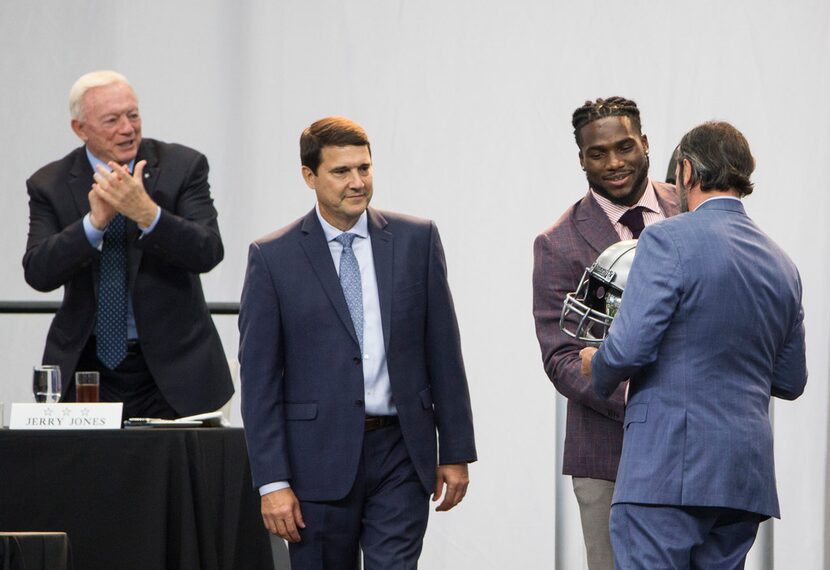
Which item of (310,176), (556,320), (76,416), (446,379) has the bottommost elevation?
(76,416)

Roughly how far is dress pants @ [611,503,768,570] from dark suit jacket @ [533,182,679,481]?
1.43 ft

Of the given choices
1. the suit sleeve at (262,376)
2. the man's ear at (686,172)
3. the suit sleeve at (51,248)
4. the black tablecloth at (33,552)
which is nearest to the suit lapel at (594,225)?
the man's ear at (686,172)

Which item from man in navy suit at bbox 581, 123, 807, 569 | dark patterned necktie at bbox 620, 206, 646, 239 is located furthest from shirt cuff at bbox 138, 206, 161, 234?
man in navy suit at bbox 581, 123, 807, 569

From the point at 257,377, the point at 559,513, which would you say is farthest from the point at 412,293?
the point at 559,513

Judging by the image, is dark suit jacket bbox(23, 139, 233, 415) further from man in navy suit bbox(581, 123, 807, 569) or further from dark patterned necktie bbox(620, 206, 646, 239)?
A: man in navy suit bbox(581, 123, 807, 569)

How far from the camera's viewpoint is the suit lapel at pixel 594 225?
320 centimetres

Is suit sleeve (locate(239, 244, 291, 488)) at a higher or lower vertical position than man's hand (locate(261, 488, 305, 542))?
higher

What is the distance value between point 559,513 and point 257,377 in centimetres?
155

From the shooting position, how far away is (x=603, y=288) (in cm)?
287

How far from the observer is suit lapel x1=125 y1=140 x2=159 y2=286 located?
3.76 meters

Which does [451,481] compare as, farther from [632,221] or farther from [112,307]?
[112,307]

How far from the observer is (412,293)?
124 inches

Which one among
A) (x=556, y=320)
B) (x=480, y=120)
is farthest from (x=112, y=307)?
(x=480, y=120)

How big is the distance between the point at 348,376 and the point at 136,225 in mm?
1047
